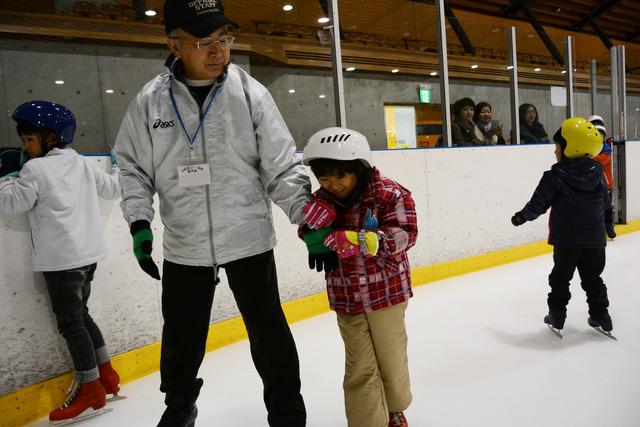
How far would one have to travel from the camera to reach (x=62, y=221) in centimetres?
182

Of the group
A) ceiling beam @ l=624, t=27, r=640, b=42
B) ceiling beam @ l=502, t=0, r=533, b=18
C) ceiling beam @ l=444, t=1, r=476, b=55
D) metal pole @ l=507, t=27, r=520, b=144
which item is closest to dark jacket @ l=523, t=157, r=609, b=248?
ceiling beam @ l=444, t=1, r=476, b=55

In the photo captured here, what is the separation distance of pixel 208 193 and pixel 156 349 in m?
1.41

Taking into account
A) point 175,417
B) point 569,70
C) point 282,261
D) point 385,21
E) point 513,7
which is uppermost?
point 513,7

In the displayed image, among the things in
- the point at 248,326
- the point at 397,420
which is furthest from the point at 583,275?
the point at 248,326

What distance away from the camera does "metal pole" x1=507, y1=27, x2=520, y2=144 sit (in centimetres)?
460

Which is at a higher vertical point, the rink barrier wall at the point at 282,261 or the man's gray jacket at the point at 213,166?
the man's gray jacket at the point at 213,166

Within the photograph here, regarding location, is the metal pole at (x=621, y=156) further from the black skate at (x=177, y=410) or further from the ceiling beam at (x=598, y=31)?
the black skate at (x=177, y=410)

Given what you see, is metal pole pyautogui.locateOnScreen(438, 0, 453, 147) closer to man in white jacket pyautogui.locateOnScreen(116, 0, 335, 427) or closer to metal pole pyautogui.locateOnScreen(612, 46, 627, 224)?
metal pole pyautogui.locateOnScreen(612, 46, 627, 224)

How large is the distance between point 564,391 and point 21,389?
2.12 m

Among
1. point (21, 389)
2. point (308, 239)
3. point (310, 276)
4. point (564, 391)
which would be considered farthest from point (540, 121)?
point (21, 389)

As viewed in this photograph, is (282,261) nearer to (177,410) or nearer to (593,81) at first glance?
(177,410)

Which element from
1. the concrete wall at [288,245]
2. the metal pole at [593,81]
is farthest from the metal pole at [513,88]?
the metal pole at [593,81]

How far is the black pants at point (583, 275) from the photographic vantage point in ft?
7.30

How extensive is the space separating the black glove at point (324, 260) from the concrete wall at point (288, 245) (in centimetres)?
135
